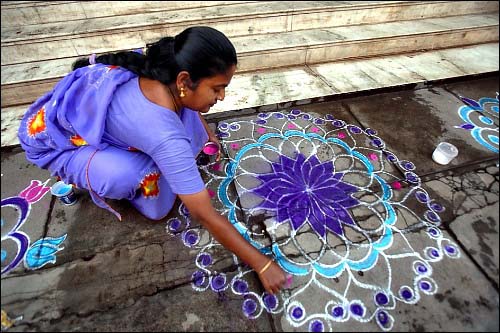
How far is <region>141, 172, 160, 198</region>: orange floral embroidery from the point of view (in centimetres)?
169

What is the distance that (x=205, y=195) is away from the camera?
133cm

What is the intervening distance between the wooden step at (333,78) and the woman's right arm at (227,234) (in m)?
1.45

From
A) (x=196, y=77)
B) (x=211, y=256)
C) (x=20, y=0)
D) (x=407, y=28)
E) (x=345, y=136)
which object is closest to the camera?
(x=196, y=77)

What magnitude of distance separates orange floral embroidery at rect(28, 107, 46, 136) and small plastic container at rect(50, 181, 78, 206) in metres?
0.45

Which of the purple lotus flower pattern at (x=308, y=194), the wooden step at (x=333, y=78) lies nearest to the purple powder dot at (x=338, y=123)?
the wooden step at (x=333, y=78)

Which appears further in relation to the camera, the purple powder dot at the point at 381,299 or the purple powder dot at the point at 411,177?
the purple powder dot at the point at 411,177

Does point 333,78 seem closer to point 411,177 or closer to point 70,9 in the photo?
point 411,177

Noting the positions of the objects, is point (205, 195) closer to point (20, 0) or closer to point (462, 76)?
point (462, 76)

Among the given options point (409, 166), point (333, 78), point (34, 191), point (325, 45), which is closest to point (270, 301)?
point (409, 166)

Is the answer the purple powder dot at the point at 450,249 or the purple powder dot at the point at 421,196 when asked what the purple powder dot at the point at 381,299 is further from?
the purple powder dot at the point at 421,196

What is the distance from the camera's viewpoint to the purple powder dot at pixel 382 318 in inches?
55.2

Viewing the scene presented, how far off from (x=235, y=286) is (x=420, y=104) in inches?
96.7

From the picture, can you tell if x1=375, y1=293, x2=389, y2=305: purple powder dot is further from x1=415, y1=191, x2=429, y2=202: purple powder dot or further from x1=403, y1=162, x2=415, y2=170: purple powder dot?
x1=403, y1=162, x2=415, y2=170: purple powder dot

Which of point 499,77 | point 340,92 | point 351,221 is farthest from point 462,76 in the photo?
point 351,221
